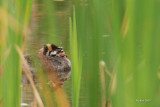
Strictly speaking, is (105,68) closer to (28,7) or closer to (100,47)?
(100,47)

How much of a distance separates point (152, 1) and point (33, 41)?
1.13 m

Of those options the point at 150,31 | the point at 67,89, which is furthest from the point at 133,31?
the point at 67,89

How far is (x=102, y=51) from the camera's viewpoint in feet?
3.07

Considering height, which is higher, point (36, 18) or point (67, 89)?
point (36, 18)

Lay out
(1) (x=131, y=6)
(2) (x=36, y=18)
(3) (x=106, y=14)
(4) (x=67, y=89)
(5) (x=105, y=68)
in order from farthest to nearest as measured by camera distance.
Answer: (2) (x=36, y=18) → (4) (x=67, y=89) → (5) (x=105, y=68) → (3) (x=106, y=14) → (1) (x=131, y=6)

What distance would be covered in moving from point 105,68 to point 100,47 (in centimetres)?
11

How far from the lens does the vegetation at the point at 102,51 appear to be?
794 millimetres

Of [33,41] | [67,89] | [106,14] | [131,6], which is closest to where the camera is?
[131,6]

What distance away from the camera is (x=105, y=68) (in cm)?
103

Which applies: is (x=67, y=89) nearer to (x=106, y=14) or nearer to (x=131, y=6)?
(x=106, y=14)

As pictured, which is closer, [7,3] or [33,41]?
[7,3]

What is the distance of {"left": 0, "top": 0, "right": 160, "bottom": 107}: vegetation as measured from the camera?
2.61 feet

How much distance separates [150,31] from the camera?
0.78 metres

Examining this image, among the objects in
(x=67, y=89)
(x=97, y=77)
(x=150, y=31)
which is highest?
(x=150, y=31)
